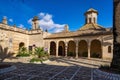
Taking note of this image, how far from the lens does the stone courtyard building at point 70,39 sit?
789 inches

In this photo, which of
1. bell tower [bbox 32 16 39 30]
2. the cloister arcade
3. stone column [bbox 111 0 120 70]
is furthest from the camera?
bell tower [bbox 32 16 39 30]

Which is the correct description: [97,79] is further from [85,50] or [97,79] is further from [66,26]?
[66,26]

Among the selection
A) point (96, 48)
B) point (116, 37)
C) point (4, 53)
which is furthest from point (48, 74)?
point (96, 48)

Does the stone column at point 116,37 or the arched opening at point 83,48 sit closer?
the stone column at point 116,37

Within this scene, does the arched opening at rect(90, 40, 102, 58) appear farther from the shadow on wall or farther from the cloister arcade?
the shadow on wall

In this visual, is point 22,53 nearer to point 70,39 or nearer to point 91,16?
point 70,39

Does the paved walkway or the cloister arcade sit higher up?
the cloister arcade

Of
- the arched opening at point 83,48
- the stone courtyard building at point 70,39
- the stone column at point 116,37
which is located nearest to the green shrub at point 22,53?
the stone courtyard building at point 70,39

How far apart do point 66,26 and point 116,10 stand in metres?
22.7

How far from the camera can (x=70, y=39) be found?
77.9ft

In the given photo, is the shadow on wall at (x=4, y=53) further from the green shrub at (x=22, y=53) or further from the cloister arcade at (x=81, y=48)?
the cloister arcade at (x=81, y=48)

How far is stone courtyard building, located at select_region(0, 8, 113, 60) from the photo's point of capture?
20.0 metres

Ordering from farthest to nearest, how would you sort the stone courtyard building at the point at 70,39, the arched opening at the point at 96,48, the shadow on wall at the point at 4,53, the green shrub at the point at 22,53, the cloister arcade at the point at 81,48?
the arched opening at the point at 96,48, the cloister arcade at the point at 81,48, the green shrub at the point at 22,53, the shadow on wall at the point at 4,53, the stone courtyard building at the point at 70,39

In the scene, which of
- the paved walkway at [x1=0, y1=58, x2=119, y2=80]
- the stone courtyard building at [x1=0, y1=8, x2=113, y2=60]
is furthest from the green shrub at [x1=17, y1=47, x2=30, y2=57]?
the paved walkway at [x1=0, y1=58, x2=119, y2=80]
